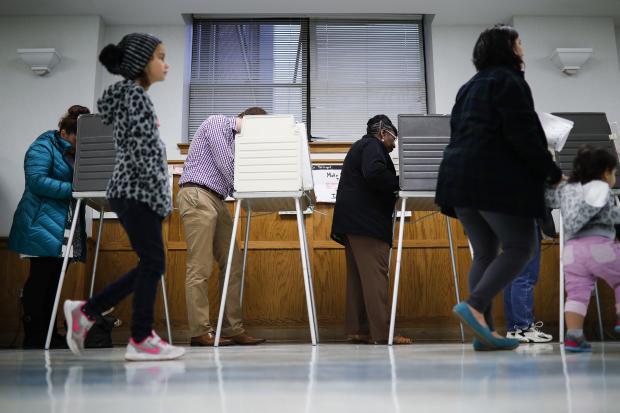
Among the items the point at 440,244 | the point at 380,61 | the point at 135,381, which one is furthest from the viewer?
the point at 380,61

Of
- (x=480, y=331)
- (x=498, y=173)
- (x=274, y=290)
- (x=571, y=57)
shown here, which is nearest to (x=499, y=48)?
(x=498, y=173)

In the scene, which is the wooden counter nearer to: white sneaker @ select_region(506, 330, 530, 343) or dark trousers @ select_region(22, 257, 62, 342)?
dark trousers @ select_region(22, 257, 62, 342)

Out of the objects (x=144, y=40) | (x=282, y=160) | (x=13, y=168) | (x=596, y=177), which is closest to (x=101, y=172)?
(x=282, y=160)

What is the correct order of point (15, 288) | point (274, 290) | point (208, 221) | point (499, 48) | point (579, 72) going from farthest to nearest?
point (579, 72)
point (15, 288)
point (274, 290)
point (208, 221)
point (499, 48)

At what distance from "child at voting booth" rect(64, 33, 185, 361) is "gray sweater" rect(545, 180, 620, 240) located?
5.21 ft

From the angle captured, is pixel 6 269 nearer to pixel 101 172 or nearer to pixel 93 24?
pixel 101 172

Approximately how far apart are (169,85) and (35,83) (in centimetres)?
109

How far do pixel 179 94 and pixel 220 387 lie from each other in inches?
182

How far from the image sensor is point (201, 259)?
11.0ft

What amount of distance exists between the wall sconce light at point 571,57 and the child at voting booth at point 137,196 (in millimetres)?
4135

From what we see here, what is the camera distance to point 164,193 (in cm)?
211

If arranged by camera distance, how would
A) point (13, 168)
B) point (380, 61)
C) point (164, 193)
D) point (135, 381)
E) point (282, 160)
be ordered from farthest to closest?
point (380, 61) < point (13, 168) < point (282, 160) < point (164, 193) < point (135, 381)

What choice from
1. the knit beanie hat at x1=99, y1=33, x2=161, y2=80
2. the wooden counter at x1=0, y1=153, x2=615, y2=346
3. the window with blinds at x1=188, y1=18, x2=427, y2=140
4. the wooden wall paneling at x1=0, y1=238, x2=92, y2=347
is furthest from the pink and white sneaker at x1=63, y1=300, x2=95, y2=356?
the window with blinds at x1=188, y1=18, x2=427, y2=140

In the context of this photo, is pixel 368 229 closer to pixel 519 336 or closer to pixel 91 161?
pixel 519 336
